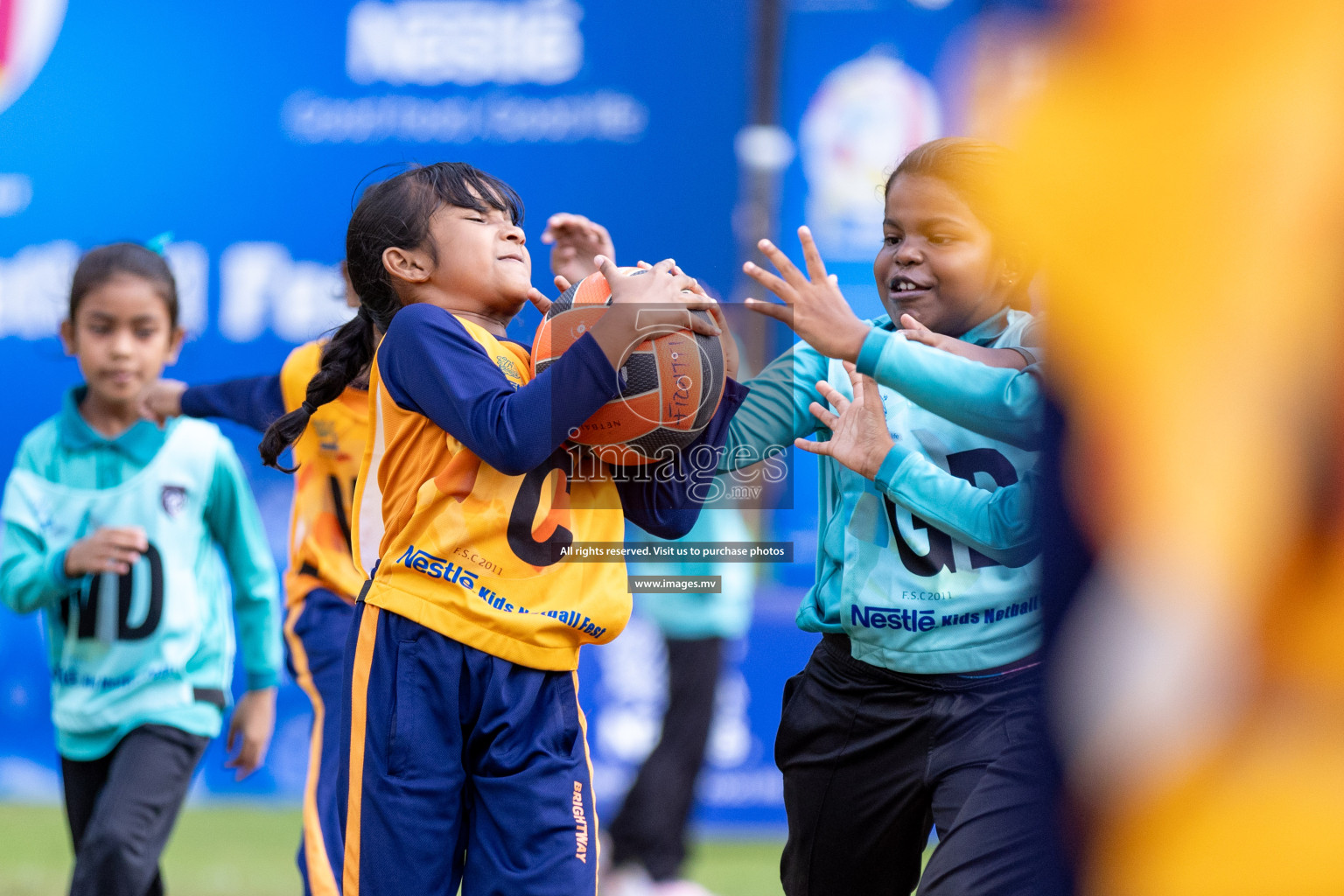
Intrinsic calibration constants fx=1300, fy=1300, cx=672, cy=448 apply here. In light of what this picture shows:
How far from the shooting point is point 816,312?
6.13 feet

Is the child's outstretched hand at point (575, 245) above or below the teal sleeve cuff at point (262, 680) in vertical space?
above

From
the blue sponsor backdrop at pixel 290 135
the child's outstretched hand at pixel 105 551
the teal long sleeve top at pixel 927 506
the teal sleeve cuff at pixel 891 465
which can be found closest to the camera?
the teal long sleeve top at pixel 927 506

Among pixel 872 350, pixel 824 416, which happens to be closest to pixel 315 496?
pixel 824 416

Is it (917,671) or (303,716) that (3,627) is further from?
(917,671)

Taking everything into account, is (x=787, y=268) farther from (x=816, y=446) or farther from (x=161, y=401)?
(x=161, y=401)

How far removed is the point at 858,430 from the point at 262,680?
2.01 m

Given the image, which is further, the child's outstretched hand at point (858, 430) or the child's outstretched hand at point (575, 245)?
the child's outstretched hand at point (575, 245)

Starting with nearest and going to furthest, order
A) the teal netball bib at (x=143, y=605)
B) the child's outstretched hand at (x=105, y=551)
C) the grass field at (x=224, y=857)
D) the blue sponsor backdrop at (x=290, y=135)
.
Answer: the child's outstretched hand at (x=105, y=551), the teal netball bib at (x=143, y=605), the grass field at (x=224, y=857), the blue sponsor backdrop at (x=290, y=135)

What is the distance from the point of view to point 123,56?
553 cm

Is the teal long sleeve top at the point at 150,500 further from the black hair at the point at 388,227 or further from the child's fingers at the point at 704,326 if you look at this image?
the child's fingers at the point at 704,326

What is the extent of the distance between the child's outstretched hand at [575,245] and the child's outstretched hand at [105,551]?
4.22 feet

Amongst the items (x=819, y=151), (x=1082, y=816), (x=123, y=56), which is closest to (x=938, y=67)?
(x=819, y=151)

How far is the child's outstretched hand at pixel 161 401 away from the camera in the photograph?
3.20 meters

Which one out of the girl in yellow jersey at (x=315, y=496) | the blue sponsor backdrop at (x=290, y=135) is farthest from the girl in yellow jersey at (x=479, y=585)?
the blue sponsor backdrop at (x=290, y=135)
